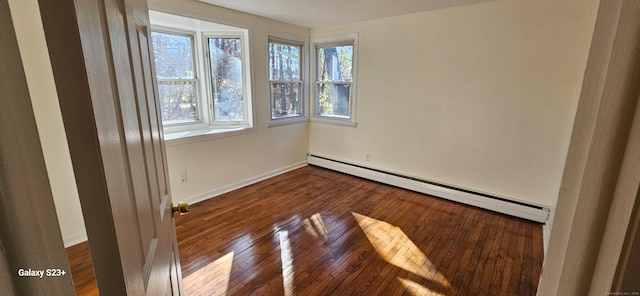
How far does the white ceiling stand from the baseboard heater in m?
2.04

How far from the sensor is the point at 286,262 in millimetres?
2131

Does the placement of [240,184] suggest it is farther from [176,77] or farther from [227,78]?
[176,77]

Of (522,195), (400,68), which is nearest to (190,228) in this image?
(400,68)

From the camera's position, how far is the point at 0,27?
10.3 inches

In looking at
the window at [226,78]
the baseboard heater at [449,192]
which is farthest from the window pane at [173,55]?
the baseboard heater at [449,192]

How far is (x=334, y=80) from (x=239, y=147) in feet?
5.72

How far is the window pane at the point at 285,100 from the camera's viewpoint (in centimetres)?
400

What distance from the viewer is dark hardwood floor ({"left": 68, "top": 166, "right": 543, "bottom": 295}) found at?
190 cm

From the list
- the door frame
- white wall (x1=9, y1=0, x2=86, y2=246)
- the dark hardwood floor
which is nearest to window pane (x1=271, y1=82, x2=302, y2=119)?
the dark hardwood floor

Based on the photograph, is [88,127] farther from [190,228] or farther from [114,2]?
[190,228]

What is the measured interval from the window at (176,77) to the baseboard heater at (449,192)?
2.15 meters

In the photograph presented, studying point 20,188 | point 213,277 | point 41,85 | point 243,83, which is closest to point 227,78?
point 243,83

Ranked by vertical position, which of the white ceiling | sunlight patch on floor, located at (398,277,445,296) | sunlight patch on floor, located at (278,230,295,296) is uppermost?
the white ceiling

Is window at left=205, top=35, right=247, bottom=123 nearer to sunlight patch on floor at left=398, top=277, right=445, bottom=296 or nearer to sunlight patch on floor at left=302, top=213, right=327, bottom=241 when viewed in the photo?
sunlight patch on floor at left=302, top=213, right=327, bottom=241
